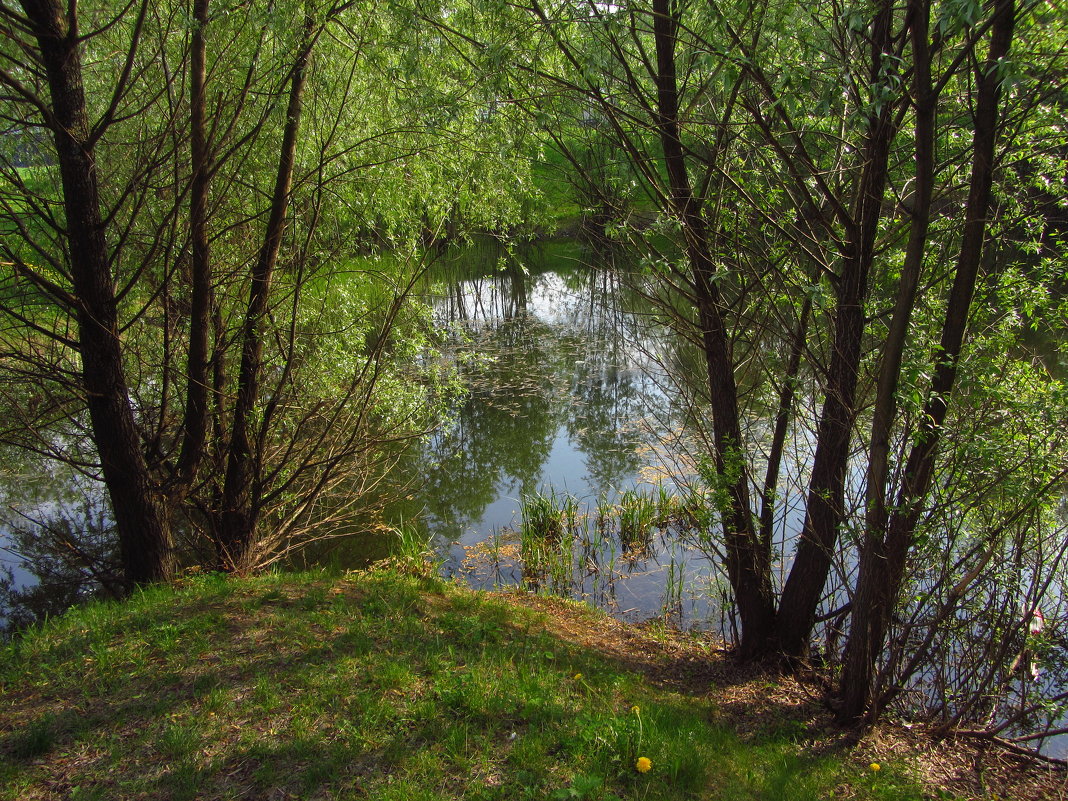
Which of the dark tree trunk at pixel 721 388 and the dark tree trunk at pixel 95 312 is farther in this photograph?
the dark tree trunk at pixel 721 388

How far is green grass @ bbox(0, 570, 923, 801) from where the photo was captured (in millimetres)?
3230

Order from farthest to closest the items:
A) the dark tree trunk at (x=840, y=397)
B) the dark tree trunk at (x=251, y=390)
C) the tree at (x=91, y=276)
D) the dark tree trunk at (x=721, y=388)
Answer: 1. the dark tree trunk at (x=251, y=390)
2. the dark tree trunk at (x=721, y=388)
3. the tree at (x=91, y=276)
4. the dark tree trunk at (x=840, y=397)

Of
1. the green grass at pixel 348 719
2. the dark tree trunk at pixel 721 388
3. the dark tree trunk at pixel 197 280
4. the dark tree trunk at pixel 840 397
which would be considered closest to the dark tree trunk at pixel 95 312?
the dark tree trunk at pixel 197 280

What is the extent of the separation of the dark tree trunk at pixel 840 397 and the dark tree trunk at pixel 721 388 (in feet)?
0.74

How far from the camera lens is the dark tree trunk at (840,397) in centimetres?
433

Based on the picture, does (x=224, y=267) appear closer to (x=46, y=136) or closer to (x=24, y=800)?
(x=46, y=136)

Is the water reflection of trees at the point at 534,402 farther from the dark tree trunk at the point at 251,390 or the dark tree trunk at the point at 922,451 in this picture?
the dark tree trunk at the point at 922,451

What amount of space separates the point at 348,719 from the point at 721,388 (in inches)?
142

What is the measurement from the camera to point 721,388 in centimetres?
559

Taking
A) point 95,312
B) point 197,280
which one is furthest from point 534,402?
point 95,312

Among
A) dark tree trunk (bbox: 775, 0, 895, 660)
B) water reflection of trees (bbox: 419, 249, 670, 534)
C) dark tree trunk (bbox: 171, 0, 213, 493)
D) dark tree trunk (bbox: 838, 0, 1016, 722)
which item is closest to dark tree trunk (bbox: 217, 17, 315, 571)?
dark tree trunk (bbox: 171, 0, 213, 493)

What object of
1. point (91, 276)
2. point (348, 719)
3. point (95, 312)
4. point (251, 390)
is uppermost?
point (91, 276)

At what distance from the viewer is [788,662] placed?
18.5ft

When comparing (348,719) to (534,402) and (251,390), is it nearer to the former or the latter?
(251,390)
